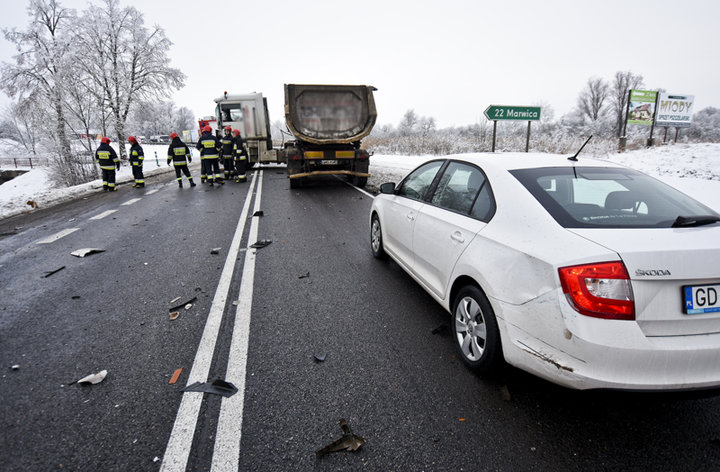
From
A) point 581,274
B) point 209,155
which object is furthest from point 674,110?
point 581,274

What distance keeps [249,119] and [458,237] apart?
17.6m

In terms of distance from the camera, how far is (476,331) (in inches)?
112

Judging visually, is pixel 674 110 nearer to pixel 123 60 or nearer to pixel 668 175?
pixel 668 175

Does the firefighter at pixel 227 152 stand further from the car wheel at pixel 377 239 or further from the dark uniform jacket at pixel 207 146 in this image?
the car wheel at pixel 377 239

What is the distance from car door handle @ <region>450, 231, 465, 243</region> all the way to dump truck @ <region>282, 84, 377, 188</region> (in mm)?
9903

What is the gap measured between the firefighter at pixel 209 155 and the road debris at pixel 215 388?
1195 centimetres

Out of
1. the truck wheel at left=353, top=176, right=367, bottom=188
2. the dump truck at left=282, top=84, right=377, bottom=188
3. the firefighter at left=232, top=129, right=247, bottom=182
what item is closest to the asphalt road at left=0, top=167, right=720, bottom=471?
the dump truck at left=282, top=84, right=377, bottom=188

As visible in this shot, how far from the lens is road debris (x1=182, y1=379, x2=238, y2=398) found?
266cm

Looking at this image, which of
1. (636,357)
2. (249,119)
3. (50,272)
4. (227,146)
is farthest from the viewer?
(249,119)

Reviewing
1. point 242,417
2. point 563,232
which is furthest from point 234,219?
point 563,232

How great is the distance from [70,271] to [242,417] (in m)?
4.43

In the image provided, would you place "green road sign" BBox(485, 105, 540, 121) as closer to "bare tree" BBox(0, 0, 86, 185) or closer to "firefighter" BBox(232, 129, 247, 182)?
"firefighter" BBox(232, 129, 247, 182)

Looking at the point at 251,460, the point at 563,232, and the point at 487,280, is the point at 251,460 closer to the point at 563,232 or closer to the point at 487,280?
the point at 487,280

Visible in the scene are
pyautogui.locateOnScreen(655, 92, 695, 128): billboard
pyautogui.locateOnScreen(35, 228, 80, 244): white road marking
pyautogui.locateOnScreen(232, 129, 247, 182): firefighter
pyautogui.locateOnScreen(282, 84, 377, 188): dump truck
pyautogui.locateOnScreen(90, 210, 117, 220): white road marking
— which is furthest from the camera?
pyautogui.locateOnScreen(655, 92, 695, 128): billboard
